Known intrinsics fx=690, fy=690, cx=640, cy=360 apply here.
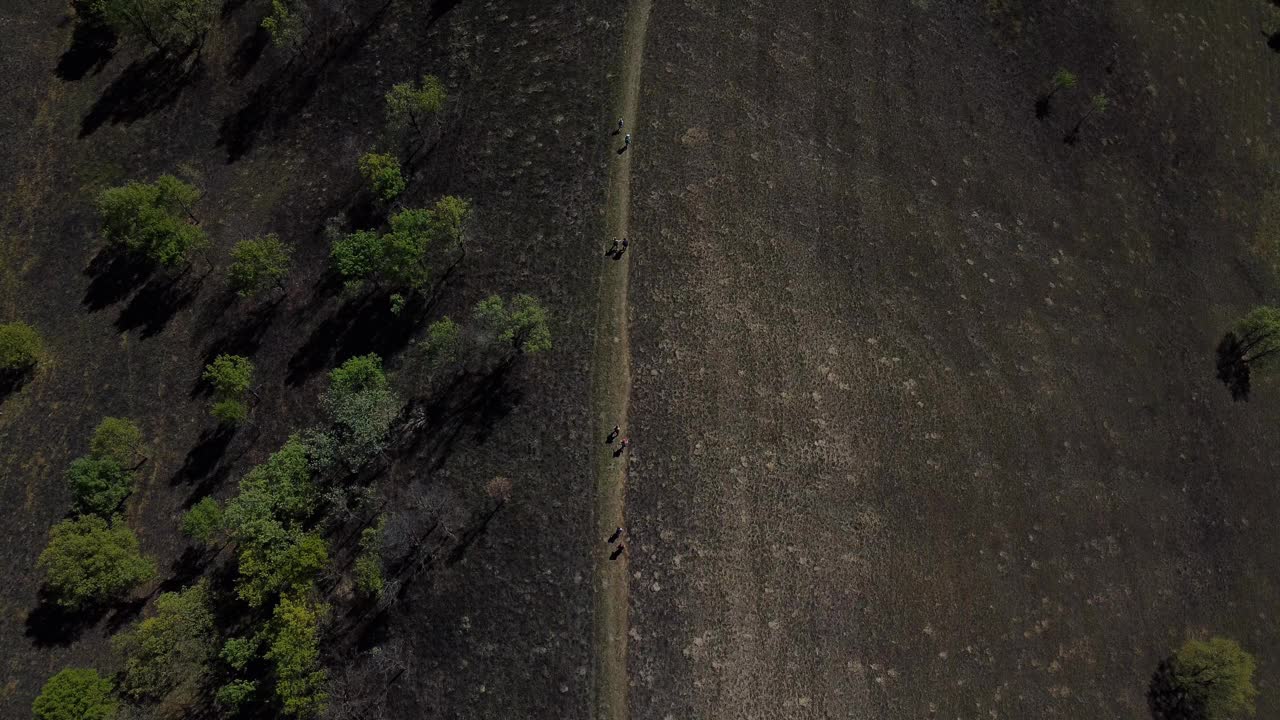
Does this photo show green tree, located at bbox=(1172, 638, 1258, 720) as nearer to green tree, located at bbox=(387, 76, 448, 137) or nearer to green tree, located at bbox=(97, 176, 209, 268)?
green tree, located at bbox=(387, 76, 448, 137)

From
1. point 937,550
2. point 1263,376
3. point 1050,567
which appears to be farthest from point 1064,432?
point 1263,376

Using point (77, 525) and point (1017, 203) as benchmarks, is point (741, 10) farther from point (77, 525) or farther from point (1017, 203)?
point (77, 525)

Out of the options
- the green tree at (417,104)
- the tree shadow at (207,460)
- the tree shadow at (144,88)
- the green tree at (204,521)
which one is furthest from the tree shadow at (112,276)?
the green tree at (417,104)

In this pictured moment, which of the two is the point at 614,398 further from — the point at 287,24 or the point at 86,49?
the point at 86,49

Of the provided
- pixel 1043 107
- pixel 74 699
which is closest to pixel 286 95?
pixel 74 699

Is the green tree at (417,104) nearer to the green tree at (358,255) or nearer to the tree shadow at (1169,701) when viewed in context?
the green tree at (358,255)
